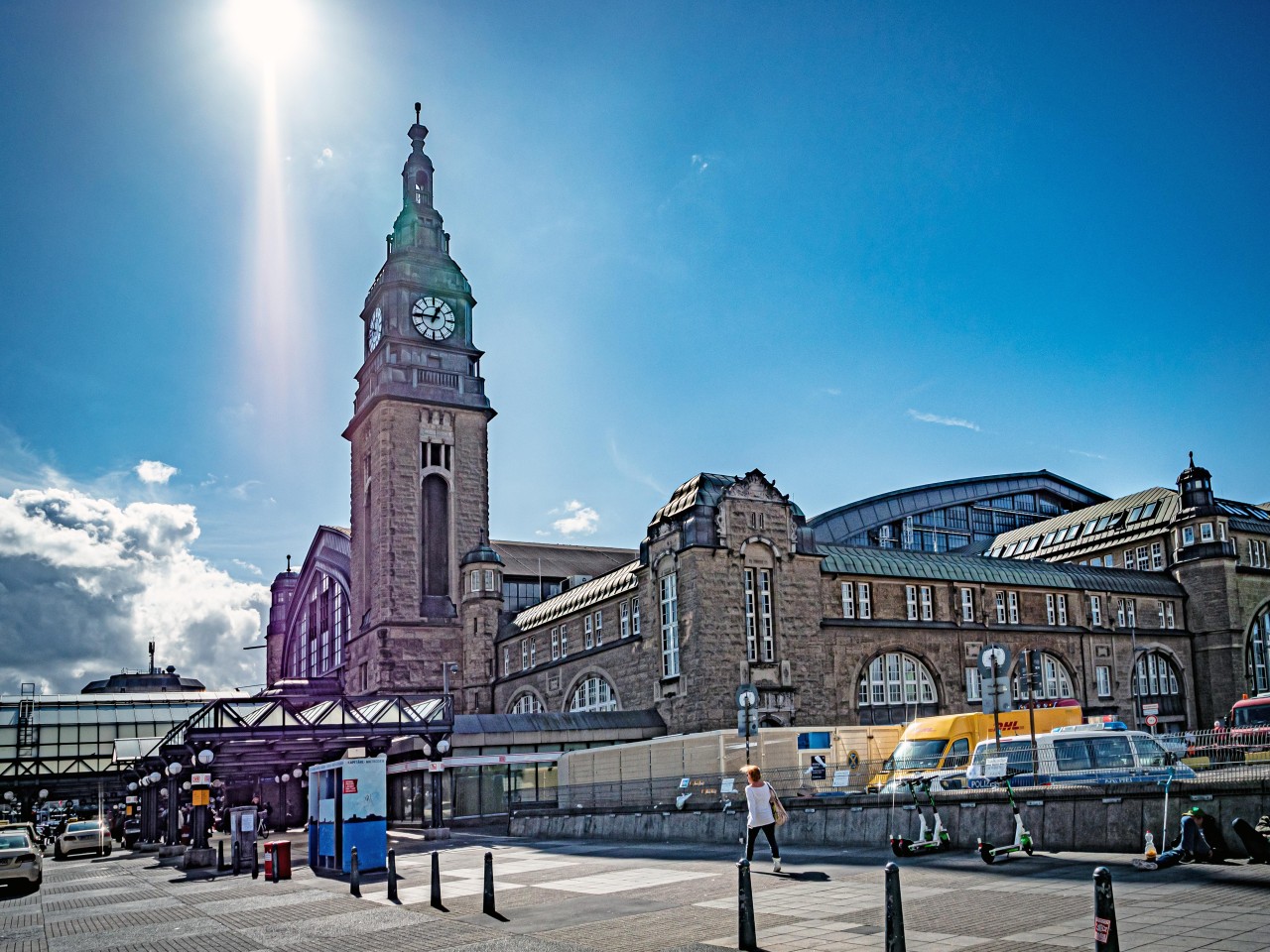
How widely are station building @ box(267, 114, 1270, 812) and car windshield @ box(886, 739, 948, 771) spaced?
13.3 meters

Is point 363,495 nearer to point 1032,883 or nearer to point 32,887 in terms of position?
point 32,887

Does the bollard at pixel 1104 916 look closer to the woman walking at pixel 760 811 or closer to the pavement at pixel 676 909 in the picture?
the pavement at pixel 676 909

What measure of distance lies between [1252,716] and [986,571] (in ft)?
51.6

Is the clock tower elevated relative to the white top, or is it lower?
elevated

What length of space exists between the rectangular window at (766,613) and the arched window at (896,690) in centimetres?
553

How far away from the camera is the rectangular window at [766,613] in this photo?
45.9m

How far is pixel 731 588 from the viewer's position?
148 feet

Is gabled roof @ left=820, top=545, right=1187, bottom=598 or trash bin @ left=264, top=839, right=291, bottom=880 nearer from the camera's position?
trash bin @ left=264, top=839, right=291, bottom=880

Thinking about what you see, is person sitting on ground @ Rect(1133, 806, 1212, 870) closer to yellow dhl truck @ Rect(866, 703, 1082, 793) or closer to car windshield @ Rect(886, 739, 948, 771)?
yellow dhl truck @ Rect(866, 703, 1082, 793)

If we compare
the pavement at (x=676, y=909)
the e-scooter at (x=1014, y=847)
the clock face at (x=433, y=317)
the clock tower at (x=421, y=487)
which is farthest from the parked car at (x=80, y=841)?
the e-scooter at (x=1014, y=847)

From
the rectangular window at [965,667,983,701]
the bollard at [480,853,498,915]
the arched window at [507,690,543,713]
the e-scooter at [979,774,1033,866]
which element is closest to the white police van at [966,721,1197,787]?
the e-scooter at [979,774,1033,866]

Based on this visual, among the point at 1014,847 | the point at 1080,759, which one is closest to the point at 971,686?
the point at 1080,759

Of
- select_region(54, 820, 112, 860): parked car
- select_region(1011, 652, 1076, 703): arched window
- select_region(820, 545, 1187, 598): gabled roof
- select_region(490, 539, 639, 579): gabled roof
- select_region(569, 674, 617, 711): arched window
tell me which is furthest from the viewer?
select_region(490, 539, 639, 579): gabled roof

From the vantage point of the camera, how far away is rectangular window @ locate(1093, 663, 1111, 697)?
5622 cm
